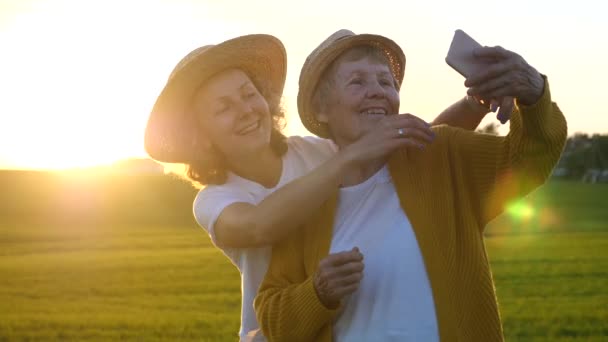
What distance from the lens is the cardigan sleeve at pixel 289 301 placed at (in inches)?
111

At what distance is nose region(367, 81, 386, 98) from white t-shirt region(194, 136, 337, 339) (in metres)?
0.45

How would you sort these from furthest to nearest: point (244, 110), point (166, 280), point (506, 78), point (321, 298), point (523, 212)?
point (523, 212) < point (166, 280) < point (244, 110) < point (321, 298) < point (506, 78)

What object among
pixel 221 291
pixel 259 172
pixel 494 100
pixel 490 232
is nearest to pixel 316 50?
pixel 259 172

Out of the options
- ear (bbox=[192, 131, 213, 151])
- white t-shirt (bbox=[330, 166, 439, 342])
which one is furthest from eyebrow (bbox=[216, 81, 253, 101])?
white t-shirt (bbox=[330, 166, 439, 342])

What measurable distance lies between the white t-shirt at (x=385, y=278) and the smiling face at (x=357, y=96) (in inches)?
8.6

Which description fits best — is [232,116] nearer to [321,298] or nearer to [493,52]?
[321,298]

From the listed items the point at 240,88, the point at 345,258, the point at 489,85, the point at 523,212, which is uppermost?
the point at 523,212

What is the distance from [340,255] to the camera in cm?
267

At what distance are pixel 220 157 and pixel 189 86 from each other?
0.89 ft

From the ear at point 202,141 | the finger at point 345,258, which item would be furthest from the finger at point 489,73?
the ear at point 202,141

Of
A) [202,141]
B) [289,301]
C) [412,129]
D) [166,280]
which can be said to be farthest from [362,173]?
[166,280]

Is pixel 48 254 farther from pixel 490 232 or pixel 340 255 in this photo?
pixel 340 255

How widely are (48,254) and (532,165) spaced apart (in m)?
16.3

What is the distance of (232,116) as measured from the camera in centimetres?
326
